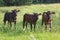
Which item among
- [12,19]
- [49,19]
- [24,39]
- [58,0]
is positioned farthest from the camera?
[58,0]

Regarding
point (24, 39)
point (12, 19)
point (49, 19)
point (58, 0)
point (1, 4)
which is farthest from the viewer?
point (58, 0)

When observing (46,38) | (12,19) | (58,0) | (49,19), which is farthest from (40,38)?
(58,0)

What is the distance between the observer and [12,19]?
24734 millimetres

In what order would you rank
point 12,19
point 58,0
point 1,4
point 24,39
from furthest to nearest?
point 58,0 < point 1,4 < point 12,19 < point 24,39

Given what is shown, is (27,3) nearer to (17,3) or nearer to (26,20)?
(17,3)

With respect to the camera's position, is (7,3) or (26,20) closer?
(26,20)

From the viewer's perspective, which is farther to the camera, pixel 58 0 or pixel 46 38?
pixel 58 0

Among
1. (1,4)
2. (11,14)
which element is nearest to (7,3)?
(1,4)

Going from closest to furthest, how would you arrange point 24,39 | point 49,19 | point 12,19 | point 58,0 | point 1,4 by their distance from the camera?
1. point 24,39
2. point 49,19
3. point 12,19
4. point 1,4
5. point 58,0

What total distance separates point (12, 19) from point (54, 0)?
70.5 meters

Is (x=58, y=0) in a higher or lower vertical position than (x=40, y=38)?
lower

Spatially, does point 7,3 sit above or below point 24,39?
below

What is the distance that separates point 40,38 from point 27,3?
6178cm

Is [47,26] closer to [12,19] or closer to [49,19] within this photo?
[49,19]
